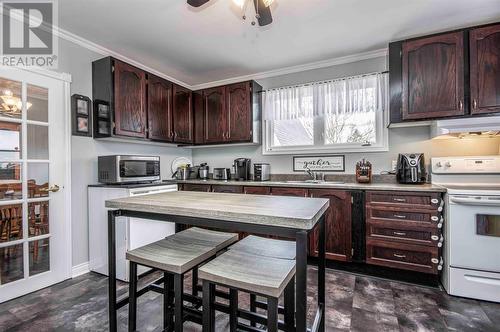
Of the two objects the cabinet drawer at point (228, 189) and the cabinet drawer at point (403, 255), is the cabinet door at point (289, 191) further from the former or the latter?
the cabinet drawer at point (403, 255)

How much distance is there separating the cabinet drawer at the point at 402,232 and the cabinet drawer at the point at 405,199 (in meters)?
0.19

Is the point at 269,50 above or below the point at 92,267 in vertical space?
above

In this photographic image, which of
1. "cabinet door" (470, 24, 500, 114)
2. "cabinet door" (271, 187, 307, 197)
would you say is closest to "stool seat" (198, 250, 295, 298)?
"cabinet door" (271, 187, 307, 197)

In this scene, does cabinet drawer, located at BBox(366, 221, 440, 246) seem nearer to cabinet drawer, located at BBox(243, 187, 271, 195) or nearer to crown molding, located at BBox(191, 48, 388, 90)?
cabinet drawer, located at BBox(243, 187, 271, 195)

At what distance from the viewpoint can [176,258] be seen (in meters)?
1.29

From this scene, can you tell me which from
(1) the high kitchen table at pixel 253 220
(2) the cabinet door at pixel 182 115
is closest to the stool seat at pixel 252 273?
(1) the high kitchen table at pixel 253 220

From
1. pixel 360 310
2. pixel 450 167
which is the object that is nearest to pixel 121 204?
pixel 360 310

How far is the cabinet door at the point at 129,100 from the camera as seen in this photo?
2625mm

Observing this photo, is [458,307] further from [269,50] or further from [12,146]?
[12,146]

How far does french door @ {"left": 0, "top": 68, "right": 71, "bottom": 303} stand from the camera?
206 cm

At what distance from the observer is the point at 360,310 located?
190 cm

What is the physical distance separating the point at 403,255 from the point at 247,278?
6.28 feet

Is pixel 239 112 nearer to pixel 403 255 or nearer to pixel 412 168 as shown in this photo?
pixel 412 168

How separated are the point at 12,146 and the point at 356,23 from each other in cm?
331
